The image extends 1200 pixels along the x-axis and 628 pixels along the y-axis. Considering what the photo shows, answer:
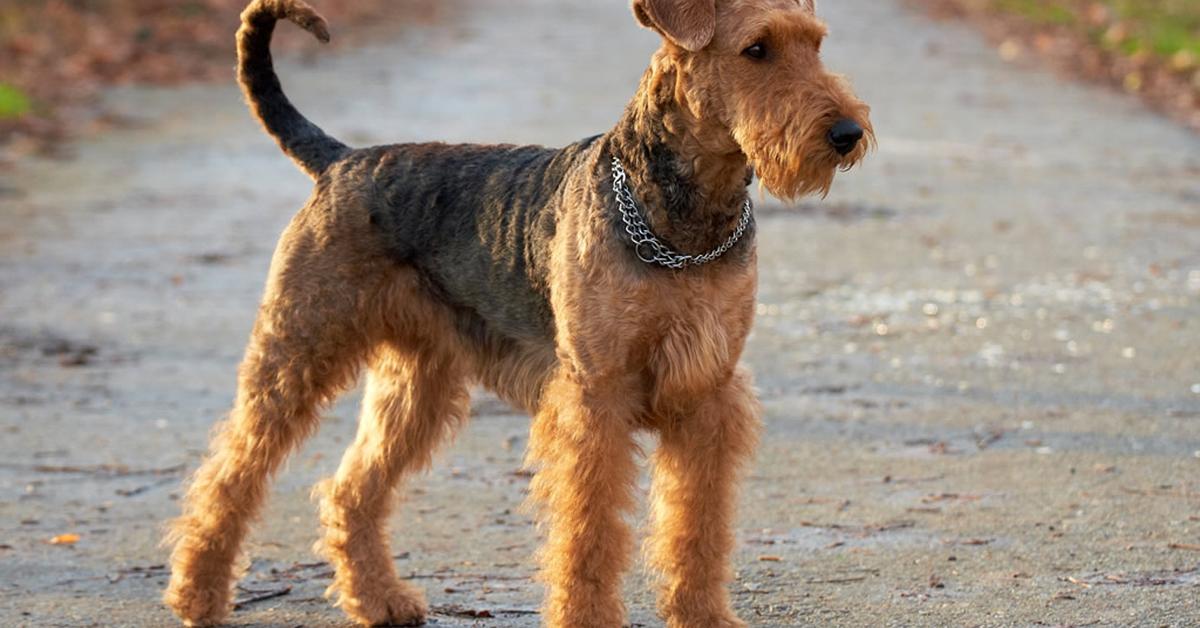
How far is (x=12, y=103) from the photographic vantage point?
1388 centimetres

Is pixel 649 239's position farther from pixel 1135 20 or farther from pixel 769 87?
pixel 1135 20

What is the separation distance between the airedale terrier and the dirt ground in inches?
14.7

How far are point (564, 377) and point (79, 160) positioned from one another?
361 inches

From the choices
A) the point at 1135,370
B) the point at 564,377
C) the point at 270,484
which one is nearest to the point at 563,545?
the point at 564,377

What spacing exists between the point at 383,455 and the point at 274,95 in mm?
1221

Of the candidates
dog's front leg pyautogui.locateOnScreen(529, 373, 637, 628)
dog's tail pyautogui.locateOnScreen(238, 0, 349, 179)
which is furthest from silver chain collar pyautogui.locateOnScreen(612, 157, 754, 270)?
dog's tail pyautogui.locateOnScreen(238, 0, 349, 179)

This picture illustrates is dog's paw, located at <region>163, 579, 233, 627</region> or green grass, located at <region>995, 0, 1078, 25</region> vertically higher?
dog's paw, located at <region>163, 579, 233, 627</region>

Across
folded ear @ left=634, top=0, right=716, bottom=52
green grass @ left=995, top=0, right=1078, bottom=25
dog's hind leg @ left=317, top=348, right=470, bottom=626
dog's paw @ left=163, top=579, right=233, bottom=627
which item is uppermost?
folded ear @ left=634, top=0, right=716, bottom=52

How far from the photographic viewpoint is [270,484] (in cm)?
516

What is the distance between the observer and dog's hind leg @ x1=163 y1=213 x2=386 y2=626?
16.3ft

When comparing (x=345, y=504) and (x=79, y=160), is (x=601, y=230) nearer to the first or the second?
(x=345, y=504)

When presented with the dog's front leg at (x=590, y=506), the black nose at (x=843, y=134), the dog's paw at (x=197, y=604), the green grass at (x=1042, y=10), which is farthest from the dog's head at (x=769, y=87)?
the green grass at (x=1042, y=10)

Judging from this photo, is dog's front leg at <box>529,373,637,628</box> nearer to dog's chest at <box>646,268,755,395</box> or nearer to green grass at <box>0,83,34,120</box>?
dog's chest at <box>646,268,755,395</box>

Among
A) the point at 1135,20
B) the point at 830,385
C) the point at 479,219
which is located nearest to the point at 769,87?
the point at 479,219
